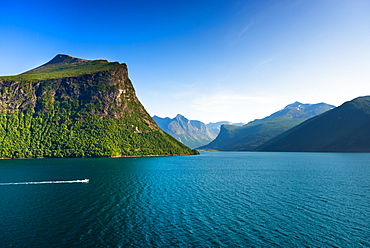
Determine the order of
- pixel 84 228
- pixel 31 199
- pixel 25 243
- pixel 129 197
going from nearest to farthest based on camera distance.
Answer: pixel 25 243 < pixel 84 228 < pixel 31 199 < pixel 129 197

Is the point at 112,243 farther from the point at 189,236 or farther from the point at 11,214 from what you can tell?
the point at 11,214

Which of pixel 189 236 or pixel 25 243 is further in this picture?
pixel 189 236

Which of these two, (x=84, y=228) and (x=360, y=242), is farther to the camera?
(x=84, y=228)

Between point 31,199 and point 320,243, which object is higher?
point 31,199

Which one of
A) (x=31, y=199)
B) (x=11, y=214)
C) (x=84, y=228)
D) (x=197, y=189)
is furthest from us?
(x=197, y=189)

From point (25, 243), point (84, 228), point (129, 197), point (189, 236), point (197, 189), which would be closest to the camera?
point (25, 243)

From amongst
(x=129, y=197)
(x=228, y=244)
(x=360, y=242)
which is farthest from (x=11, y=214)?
(x=360, y=242)

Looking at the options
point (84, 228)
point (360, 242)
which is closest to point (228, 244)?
point (360, 242)

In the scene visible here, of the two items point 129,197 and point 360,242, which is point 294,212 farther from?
point 129,197

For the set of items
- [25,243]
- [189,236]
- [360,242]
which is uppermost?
[25,243]
